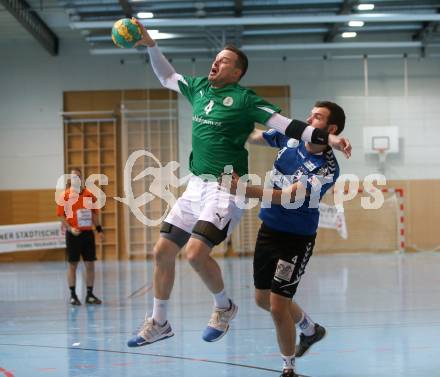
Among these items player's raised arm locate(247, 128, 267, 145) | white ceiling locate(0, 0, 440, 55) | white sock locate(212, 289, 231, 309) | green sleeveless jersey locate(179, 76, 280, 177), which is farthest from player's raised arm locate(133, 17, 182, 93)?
white ceiling locate(0, 0, 440, 55)

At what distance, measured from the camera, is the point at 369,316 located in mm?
9195

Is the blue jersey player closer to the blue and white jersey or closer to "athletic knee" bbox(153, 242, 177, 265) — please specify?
the blue and white jersey

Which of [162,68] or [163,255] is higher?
[162,68]

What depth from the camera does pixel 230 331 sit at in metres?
8.29

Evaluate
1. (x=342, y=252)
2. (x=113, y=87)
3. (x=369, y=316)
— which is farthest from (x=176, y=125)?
(x=369, y=316)

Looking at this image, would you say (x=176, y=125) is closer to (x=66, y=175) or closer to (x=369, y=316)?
(x=66, y=175)

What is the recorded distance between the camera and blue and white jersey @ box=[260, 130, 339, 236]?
565 cm

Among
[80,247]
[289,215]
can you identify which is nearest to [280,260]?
[289,215]

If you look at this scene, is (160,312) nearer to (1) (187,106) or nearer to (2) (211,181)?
(2) (211,181)

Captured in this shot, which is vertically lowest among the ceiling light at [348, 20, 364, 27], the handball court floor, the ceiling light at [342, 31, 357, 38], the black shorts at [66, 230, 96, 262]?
the handball court floor

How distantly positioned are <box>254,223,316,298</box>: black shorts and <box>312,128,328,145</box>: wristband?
35.3 inches

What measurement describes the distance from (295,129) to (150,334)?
6.59ft

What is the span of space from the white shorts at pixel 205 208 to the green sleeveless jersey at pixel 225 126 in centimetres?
12

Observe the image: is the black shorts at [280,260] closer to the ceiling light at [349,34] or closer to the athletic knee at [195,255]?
the athletic knee at [195,255]
